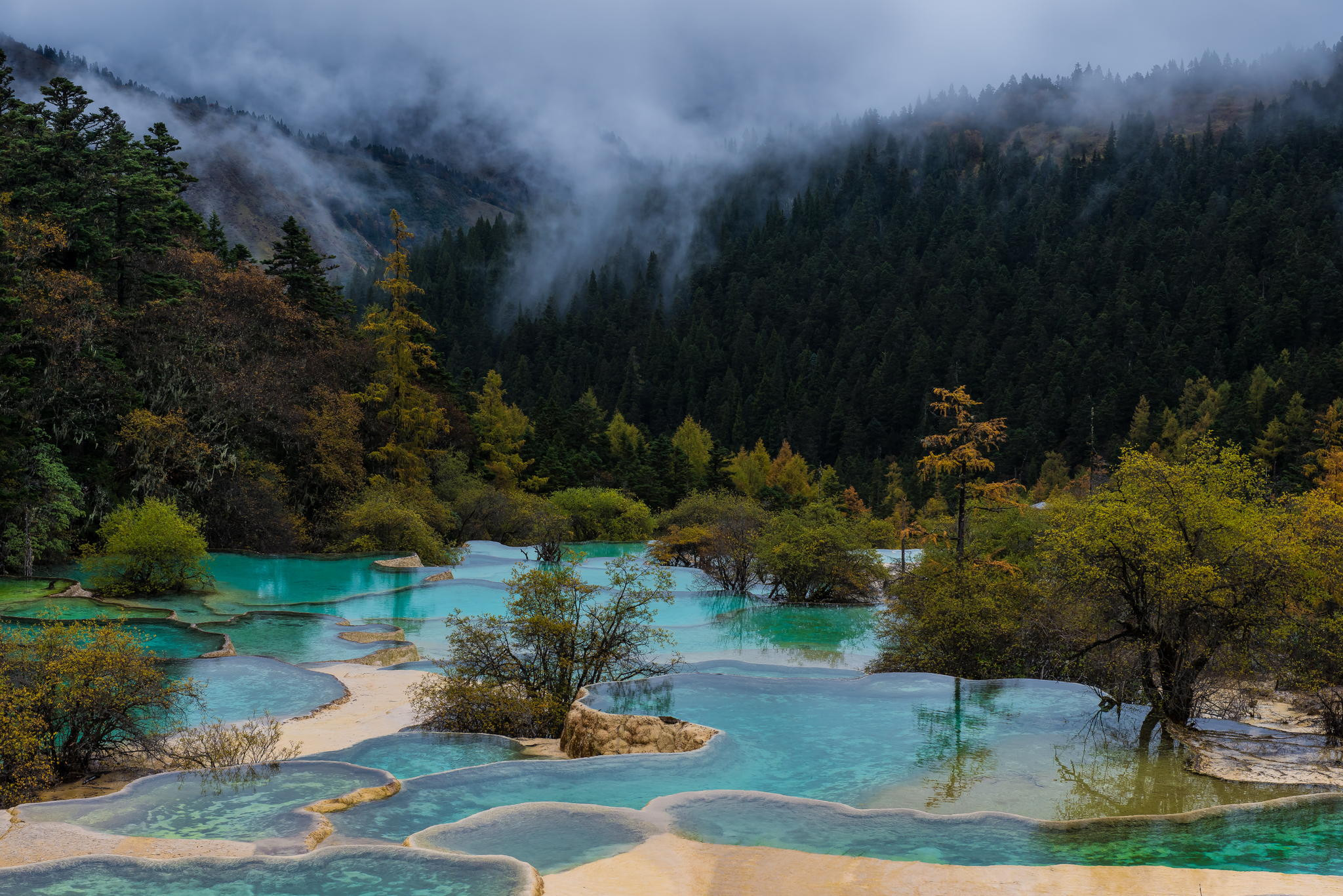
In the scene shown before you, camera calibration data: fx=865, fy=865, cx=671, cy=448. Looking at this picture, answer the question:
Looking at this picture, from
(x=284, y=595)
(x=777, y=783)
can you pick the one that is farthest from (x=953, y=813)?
(x=284, y=595)

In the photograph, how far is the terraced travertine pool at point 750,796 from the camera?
7.48 meters

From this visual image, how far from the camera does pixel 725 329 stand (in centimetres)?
12025

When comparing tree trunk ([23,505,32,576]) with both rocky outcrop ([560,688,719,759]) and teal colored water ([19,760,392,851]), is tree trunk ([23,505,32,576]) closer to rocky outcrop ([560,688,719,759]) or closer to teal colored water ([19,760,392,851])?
teal colored water ([19,760,392,851])

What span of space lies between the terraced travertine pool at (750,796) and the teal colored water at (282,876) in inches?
0.8

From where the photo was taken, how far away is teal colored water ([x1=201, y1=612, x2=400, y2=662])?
17391mm

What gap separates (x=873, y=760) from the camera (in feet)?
37.0

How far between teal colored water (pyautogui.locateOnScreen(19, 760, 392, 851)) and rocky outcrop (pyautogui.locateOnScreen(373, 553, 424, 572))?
65.2 feet

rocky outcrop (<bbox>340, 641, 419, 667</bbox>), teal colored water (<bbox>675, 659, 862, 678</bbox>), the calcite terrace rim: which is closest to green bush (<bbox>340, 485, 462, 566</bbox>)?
rocky outcrop (<bbox>340, 641, 419, 667</bbox>)

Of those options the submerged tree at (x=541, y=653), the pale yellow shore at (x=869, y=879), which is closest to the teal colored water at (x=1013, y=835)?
the pale yellow shore at (x=869, y=879)

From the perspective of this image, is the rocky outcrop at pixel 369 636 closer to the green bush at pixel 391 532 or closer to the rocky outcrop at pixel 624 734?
the rocky outcrop at pixel 624 734

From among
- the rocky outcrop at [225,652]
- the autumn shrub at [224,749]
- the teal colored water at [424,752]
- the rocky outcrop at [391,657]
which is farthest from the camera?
the rocky outcrop at [391,657]

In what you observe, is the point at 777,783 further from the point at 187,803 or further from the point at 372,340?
the point at 372,340

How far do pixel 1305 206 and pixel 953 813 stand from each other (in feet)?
365

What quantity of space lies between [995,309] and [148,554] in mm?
101390
